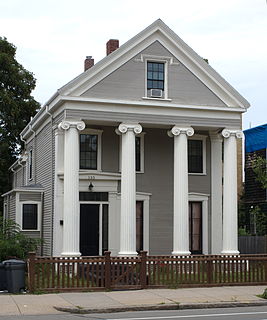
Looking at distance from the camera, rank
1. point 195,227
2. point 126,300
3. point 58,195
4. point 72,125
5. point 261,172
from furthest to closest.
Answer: point 195,227 < point 58,195 < point 72,125 < point 261,172 < point 126,300

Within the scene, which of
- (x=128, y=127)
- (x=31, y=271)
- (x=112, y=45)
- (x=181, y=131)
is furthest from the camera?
(x=112, y=45)

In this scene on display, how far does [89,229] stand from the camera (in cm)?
2536

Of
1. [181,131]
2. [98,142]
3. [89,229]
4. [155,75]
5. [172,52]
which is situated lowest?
[89,229]

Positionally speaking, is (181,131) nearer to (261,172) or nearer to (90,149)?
(90,149)

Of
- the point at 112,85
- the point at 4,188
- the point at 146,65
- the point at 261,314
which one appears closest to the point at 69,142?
the point at 112,85

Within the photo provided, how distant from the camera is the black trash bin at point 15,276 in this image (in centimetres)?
1778

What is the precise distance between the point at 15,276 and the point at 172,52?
11.7 m

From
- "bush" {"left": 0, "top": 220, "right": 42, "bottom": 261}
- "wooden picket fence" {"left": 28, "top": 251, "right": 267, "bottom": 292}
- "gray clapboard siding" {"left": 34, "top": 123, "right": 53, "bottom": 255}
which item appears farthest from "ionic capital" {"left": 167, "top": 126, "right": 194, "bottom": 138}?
"bush" {"left": 0, "top": 220, "right": 42, "bottom": 261}

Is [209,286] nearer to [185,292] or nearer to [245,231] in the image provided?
[185,292]

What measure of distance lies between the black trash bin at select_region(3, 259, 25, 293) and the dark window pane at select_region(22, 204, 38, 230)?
8.76m

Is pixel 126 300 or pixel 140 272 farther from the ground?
pixel 140 272

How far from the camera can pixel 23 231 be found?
86.7 ft

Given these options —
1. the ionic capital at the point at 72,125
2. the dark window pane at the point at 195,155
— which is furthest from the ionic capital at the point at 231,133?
the ionic capital at the point at 72,125

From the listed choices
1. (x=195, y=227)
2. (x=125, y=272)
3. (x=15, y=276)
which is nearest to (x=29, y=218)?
(x=195, y=227)
